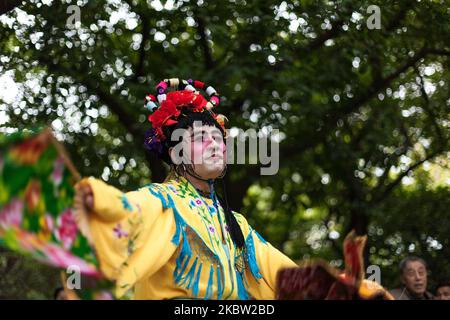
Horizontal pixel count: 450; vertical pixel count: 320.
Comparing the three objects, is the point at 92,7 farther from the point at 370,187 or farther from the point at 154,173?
the point at 370,187

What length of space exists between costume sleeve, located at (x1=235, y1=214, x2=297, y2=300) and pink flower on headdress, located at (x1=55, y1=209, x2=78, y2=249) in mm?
1235

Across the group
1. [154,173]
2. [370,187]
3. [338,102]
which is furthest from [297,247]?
[154,173]

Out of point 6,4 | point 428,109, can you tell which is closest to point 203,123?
point 6,4

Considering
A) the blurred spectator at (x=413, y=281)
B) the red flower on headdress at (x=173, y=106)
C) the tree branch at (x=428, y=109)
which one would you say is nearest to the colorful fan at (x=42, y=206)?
the red flower on headdress at (x=173, y=106)

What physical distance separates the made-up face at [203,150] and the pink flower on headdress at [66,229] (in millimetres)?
1091

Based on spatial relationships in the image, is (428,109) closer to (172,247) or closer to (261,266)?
(261,266)

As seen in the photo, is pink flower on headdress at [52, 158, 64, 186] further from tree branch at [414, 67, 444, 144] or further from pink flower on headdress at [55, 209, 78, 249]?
tree branch at [414, 67, 444, 144]

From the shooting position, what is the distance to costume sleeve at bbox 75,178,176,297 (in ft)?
11.3

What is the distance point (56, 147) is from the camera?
3230 mm

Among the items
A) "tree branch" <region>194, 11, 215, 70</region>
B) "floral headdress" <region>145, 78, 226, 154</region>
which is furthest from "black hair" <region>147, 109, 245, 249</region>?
"tree branch" <region>194, 11, 215, 70</region>

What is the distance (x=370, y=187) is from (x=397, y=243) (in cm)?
81

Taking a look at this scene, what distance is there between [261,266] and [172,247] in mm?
607

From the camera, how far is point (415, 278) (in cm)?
628

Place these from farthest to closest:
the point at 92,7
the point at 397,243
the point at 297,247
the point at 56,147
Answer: the point at 297,247 < the point at 397,243 < the point at 92,7 < the point at 56,147
